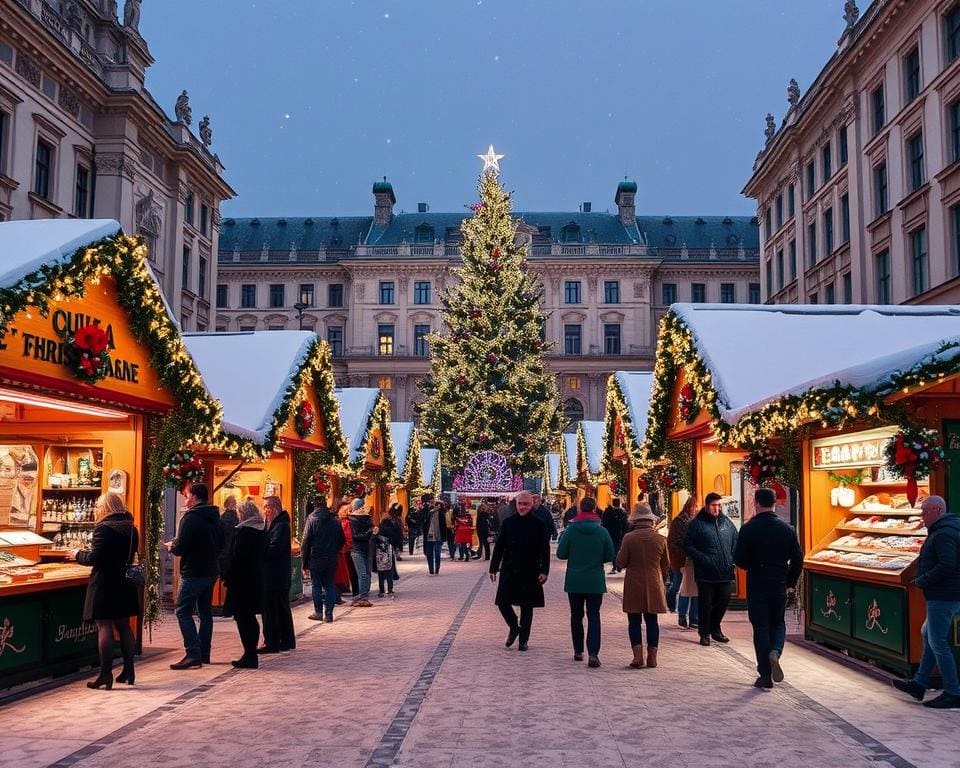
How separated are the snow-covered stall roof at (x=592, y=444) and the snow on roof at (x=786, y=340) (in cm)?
1509

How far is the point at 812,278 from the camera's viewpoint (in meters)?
44.2

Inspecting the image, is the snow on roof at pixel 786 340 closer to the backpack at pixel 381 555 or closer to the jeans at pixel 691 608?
the jeans at pixel 691 608

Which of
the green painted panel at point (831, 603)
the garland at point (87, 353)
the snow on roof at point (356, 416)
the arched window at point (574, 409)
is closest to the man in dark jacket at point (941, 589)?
the green painted panel at point (831, 603)

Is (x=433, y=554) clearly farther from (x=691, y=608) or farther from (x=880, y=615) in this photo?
(x=880, y=615)

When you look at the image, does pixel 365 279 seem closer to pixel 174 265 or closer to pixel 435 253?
pixel 435 253

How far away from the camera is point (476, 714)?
7.95 m

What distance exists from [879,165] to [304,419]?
2618 cm

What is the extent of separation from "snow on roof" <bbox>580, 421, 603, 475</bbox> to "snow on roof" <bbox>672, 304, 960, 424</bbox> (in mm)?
15186

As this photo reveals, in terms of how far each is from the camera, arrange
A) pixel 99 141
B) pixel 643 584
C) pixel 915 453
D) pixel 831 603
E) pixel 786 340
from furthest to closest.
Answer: pixel 99 141 < pixel 786 340 < pixel 831 603 < pixel 643 584 < pixel 915 453

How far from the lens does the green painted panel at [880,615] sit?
30.9 ft

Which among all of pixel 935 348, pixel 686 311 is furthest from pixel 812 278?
pixel 935 348

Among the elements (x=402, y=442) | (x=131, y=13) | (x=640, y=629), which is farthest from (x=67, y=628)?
(x=131, y=13)

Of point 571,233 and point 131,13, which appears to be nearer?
point 131,13

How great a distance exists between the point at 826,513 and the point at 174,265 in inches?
1450
